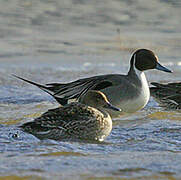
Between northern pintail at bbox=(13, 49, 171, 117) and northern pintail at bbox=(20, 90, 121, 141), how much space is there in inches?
54.3

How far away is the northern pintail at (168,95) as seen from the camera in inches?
315

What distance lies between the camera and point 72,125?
18.7 feet

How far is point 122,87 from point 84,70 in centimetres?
298

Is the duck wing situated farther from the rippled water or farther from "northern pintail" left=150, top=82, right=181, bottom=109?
"northern pintail" left=150, top=82, right=181, bottom=109

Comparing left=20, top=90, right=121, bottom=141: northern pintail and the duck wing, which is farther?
the duck wing

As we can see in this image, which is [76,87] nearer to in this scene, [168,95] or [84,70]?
[168,95]

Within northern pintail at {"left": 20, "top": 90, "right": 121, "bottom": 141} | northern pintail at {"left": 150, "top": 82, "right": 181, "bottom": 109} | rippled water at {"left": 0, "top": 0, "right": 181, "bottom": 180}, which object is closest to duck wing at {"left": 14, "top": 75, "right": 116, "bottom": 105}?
rippled water at {"left": 0, "top": 0, "right": 181, "bottom": 180}

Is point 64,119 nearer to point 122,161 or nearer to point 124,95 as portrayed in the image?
point 122,161

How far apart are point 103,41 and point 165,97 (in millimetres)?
4432

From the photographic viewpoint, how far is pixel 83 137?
19.0 feet

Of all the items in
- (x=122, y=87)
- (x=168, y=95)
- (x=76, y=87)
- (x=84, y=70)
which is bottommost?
(x=84, y=70)

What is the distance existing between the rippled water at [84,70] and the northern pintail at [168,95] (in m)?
0.16

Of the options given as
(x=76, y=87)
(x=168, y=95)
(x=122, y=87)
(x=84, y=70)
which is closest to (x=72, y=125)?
(x=122, y=87)

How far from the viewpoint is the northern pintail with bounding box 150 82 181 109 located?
800cm
